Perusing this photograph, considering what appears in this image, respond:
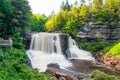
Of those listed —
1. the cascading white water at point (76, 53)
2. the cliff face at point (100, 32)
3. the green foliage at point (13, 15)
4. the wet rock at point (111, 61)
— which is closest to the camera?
the green foliage at point (13, 15)

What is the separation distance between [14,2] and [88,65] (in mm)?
12941

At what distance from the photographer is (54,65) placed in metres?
34.0

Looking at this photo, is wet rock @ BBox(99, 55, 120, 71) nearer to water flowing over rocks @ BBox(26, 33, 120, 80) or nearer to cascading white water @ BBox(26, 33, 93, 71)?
water flowing over rocks @ BBox(26, 33, 120, 80)

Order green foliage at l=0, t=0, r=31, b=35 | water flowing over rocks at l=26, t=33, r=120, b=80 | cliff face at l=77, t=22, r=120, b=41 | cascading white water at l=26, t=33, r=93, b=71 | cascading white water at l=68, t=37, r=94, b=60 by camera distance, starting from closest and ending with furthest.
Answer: green foliage at l=0, t=0, r=31, b=35 < water flowing over rocks at l=26, t=33, r=120, b=80 < cascading white water at l=26, t=33, r=93, b=71 < cascading white water at l=68, t=37, r=94, b=60 < cliff face at l=77, t=22, r=120, b=41

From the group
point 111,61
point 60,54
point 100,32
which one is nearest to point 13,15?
point 60,54

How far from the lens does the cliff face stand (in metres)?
55.7

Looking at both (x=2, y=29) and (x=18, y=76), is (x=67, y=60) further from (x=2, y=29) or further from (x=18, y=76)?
(x=18, y=76)

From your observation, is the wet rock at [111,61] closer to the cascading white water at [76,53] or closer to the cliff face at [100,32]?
the cascading white water at [76,53]

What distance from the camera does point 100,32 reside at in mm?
Result: 56094

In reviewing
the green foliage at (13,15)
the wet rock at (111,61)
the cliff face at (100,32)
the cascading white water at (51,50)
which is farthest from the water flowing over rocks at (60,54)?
the green foliage at (13,15)

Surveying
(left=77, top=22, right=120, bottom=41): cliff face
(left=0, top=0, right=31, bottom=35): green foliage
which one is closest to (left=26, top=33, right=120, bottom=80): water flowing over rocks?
(left=77, top=22, right=120, bottom=41): cliff face

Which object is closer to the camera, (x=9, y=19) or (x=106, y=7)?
(x=9, y=19)

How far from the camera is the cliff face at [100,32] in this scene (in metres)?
55.7

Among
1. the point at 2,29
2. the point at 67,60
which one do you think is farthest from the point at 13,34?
the point at 67,60
